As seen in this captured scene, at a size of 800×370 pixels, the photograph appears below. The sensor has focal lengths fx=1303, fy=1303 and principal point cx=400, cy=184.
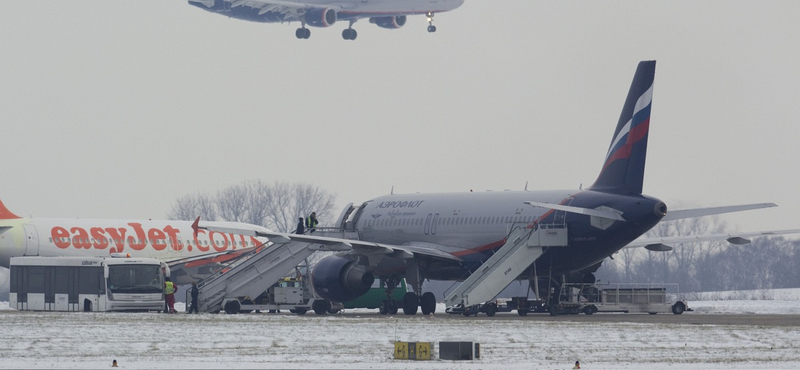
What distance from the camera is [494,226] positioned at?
44.4 m

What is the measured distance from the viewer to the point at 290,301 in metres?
46.7

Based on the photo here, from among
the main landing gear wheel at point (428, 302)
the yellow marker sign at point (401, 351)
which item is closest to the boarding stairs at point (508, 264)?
the main landing gear wheel at point (428, 302)

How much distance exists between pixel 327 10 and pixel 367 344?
78.6 m

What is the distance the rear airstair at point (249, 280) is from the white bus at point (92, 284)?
7.23ft

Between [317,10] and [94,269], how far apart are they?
5961 centimetres

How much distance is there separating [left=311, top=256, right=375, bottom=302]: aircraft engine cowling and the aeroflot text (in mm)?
16199

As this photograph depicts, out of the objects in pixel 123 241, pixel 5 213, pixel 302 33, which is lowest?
pixel 123 241

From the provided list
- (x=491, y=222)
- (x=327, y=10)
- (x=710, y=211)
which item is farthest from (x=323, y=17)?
(x=710, y=211)

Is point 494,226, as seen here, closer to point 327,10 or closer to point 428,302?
point 428,302

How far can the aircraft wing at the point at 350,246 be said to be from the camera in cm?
4094

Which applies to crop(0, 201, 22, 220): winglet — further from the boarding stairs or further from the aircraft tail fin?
the aircraft tail fin

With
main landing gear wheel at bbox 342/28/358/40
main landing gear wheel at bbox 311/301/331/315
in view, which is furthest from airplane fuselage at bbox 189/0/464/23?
main landing gear wheel at bbox 311/301/331/315

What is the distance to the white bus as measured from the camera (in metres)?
45.9

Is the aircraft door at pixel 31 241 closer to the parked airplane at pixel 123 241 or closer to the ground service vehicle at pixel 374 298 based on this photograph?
the parked airplane at pixel 123 241
